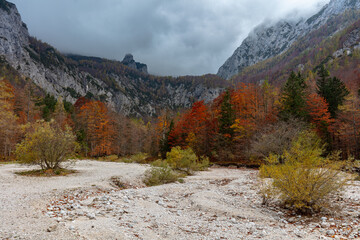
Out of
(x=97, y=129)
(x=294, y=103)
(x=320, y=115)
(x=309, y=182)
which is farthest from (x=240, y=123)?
(x=97, y=129)

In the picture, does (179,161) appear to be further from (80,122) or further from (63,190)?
(80,122)

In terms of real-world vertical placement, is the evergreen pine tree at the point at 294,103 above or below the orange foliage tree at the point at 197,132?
above

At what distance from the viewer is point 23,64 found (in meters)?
114

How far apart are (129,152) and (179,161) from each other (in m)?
31.4

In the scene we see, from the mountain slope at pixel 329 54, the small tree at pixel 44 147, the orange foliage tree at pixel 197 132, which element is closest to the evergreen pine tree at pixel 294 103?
the orange foliage tree at pixel 197 132

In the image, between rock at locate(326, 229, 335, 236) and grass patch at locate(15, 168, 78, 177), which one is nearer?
rock at locate(326, 229, 335, 236)

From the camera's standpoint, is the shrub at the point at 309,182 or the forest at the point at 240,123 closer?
the shrub at the point at 309,182

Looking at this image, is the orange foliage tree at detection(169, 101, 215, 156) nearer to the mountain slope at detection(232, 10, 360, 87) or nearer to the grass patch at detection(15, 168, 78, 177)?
the grass patch at detection(15, 168, 78, 177)

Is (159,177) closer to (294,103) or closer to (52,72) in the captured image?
(294,103)

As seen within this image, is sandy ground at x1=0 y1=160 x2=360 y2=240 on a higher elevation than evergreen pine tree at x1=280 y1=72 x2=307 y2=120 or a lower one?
lower

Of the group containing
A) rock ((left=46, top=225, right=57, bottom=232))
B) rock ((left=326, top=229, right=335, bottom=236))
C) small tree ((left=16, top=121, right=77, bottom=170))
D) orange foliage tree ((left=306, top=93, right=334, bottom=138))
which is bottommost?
rock ((left=326, top=229, right=335, bottom=236))

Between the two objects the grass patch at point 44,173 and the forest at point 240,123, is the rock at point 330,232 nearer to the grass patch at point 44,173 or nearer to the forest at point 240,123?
the grass patch at point 44,173

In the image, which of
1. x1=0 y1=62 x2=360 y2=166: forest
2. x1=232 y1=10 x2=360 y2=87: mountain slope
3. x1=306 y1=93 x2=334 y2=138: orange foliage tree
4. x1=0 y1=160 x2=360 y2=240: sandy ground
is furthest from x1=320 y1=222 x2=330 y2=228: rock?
x1=232 y1=10 x2=360 y2=87: mountain slope

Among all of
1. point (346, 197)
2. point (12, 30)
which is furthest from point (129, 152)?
point (12, 30)
